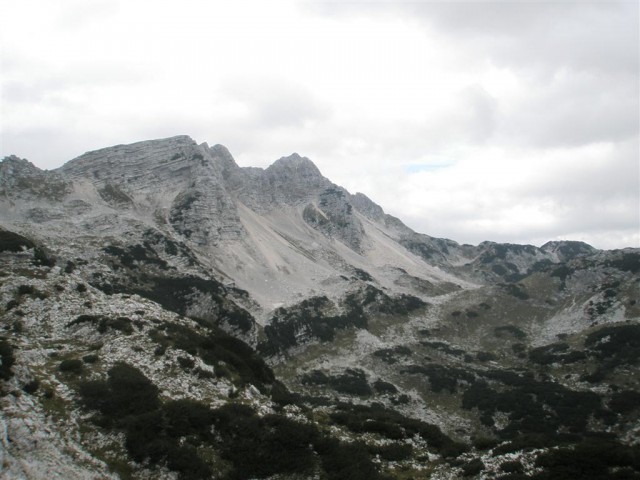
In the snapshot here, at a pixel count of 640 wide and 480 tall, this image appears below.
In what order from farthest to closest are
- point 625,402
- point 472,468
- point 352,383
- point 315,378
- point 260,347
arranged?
point 260,347 < point 315,378 < point 352,383 < point 625,402 < point 472,468

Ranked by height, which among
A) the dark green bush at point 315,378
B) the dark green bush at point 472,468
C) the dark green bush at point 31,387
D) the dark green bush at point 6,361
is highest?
the dark green bush at point 6,361

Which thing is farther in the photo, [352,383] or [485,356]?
[485,356]

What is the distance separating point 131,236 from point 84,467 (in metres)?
96.6

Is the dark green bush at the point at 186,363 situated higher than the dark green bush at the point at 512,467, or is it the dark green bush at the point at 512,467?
the dark green bush at the point at 186,363

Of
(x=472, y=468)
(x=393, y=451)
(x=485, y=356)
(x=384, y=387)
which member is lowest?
(x=384, y=387)

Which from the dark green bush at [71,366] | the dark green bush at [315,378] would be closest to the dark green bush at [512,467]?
the dark green bush at [71,366]

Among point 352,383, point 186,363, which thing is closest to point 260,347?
point 352,383

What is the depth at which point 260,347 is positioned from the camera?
92.1 metres

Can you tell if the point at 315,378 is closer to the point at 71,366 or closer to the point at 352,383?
the point at 352,383

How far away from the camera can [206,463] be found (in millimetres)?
24672

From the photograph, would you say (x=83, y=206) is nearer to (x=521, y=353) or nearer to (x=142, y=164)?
(x=142, y=164)

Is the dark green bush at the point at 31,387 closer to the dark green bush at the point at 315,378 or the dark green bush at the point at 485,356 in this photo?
the dark green bush at the point at 315,378

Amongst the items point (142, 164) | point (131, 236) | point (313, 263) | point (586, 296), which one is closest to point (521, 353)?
point (586, 296)

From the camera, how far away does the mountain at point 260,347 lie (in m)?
25.1
